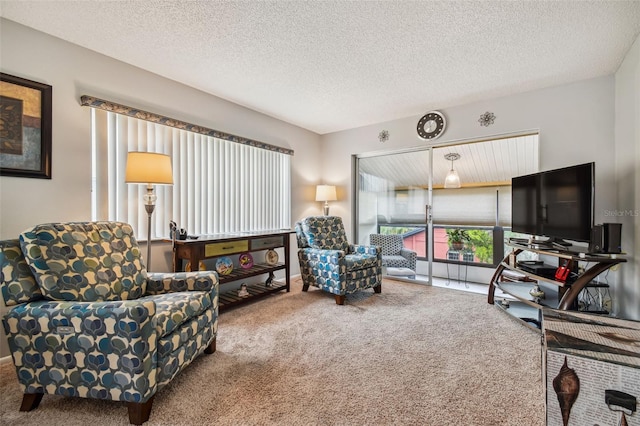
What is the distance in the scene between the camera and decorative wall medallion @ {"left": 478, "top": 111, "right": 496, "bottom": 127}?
3426 millimetres

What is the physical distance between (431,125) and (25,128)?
4.15m

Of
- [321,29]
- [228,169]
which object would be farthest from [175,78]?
[321,29]

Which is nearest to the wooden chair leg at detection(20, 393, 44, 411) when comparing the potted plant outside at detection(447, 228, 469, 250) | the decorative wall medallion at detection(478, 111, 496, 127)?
the decorative wall medallion at detection(478, 111, 496, 127)

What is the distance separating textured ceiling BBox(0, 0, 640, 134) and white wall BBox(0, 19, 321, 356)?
0.11 m

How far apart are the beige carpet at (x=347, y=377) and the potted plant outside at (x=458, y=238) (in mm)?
1977

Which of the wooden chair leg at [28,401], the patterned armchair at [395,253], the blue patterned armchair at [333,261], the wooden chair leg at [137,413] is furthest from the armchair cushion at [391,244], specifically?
the wooden chair leg at [28,401]

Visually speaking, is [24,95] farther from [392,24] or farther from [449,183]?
[449,183]

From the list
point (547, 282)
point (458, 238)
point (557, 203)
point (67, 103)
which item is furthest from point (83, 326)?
point (458, 238)

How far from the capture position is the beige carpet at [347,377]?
4.66 ft

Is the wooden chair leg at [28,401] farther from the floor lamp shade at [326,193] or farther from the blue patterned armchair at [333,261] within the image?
the floor lamp shade at [326,193]

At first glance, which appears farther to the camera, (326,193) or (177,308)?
(326,193)

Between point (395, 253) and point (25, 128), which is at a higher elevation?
point (25, 128)

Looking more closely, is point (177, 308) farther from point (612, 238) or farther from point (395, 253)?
point (395, 253)

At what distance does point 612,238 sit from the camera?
216cm
